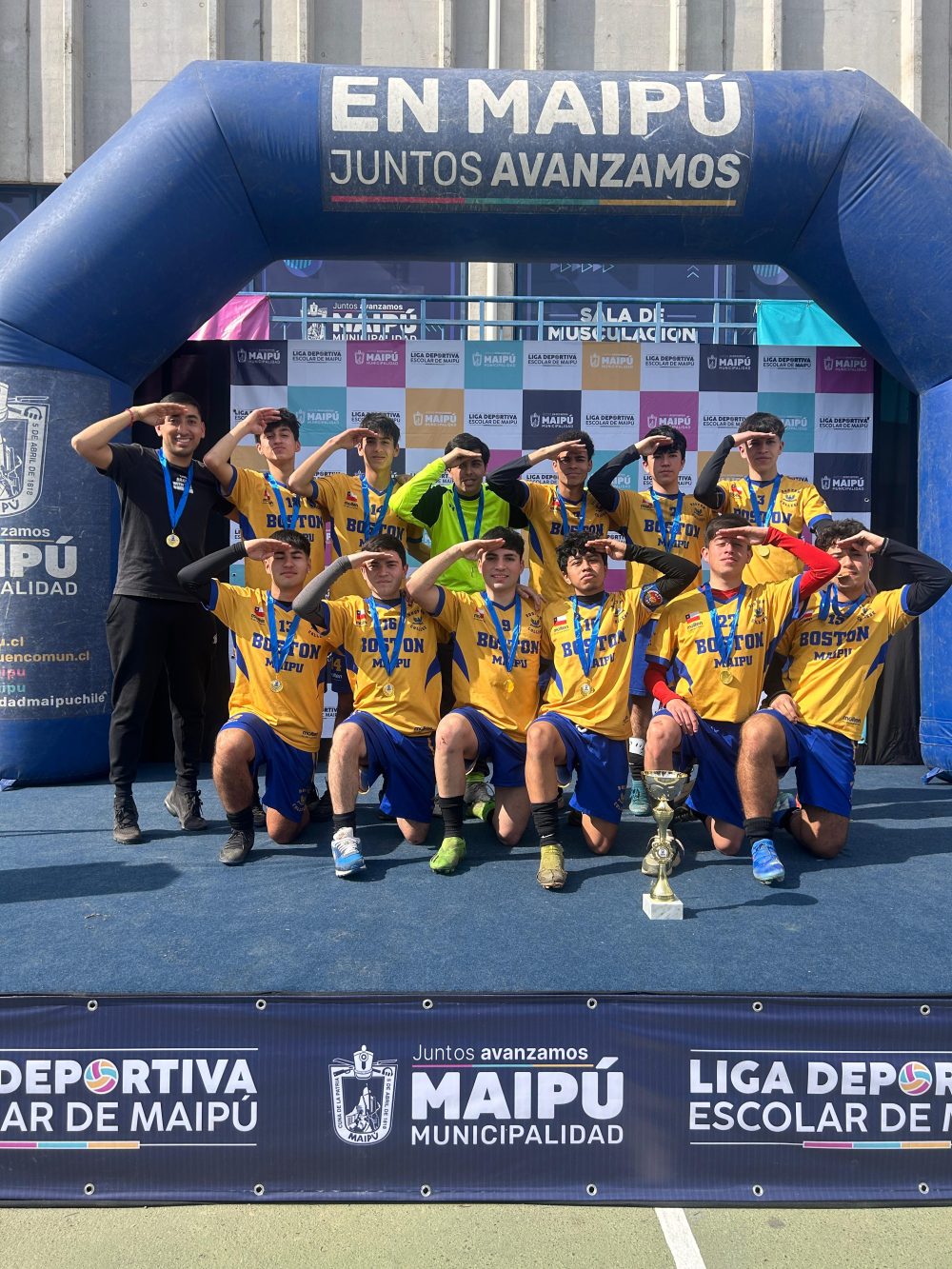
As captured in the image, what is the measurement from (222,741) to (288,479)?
1.49 metres

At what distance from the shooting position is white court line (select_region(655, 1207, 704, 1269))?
6.77 feet

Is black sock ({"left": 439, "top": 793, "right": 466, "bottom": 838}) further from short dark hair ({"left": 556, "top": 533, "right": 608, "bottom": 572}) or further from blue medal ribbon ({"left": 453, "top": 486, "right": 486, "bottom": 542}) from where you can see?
blue medal ribbon ({"left": 453, "top": 486, "right": 486, "bottom": 542})

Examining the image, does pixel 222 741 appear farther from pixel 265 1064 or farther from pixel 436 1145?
pixel 436 1145

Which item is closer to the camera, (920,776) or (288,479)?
(288,479)

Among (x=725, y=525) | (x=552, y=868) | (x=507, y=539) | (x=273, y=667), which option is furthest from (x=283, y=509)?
(x=552, y=868)

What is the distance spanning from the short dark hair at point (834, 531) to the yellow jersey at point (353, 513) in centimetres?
191

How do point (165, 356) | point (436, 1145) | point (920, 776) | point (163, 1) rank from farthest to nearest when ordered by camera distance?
1. point (163, 1)
2. point (920, 776)
3. point (165, 356)
4. point (436, 1145)

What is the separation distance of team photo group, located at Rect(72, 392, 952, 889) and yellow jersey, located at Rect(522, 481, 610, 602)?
1.13 feet

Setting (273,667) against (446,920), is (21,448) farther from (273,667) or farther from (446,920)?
(446,920)

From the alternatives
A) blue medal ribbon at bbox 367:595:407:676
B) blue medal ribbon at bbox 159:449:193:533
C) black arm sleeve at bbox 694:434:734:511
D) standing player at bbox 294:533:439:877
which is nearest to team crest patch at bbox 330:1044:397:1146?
standing player at bbox 294:533:439:877

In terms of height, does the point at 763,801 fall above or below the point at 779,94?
below

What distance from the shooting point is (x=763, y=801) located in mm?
3535

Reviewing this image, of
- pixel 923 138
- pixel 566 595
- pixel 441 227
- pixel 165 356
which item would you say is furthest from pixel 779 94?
pixel 165 356

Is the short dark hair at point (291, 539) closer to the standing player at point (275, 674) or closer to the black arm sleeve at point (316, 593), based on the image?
the standing player at point (275, 674)
